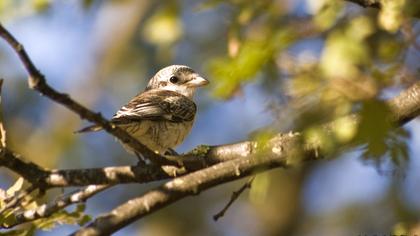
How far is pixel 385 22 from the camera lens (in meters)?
2.92

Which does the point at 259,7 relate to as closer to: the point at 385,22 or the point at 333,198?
the point at 385,22

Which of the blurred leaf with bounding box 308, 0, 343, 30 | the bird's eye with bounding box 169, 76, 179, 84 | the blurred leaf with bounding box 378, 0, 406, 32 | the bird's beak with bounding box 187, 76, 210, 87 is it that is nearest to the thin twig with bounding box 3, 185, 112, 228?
the blurred leaf with bounding box 308, 0, 343, 30

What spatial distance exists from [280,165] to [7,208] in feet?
3.32

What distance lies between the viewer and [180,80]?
21.2ft

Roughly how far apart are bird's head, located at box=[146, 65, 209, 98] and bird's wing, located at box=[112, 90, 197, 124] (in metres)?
0.27

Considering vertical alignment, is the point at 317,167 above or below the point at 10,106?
below

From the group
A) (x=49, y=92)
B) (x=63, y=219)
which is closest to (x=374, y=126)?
(x=49, y=92)

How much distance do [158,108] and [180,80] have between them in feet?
4.29

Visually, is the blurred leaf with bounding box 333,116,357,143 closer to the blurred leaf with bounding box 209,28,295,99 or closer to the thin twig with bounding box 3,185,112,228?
the blurred leaf with bounding box 209,28,295,99

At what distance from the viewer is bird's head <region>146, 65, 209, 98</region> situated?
6359 millimetres

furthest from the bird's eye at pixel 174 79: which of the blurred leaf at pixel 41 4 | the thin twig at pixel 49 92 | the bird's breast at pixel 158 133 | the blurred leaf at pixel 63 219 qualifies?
the thin twig at pixel 49 92

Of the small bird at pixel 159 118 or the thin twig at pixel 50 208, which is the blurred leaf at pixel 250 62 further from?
the small bird at pixel 159 118

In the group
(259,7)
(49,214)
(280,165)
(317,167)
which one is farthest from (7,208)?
(317,167)

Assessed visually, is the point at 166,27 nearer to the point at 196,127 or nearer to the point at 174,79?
the point at 174,79
